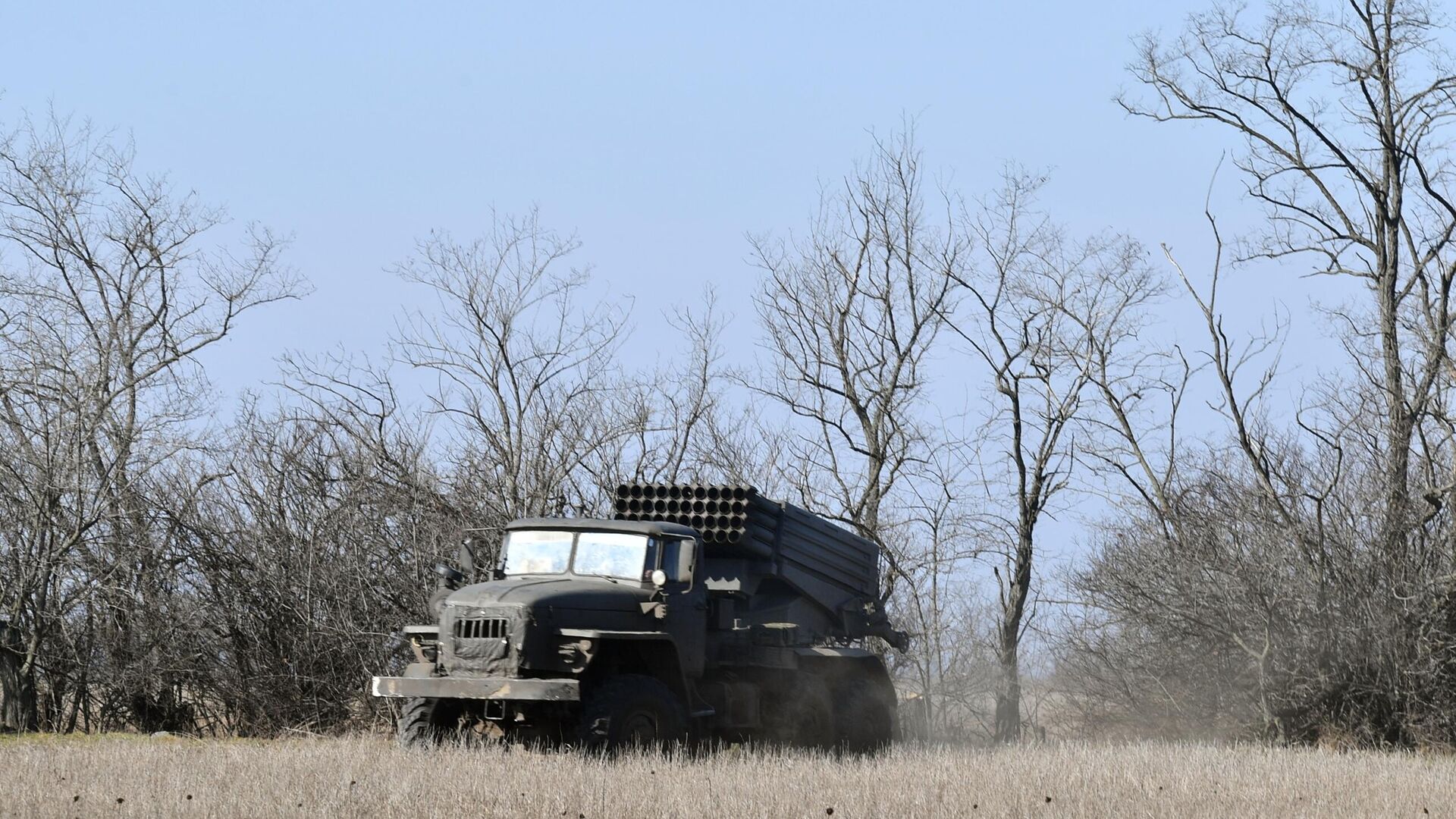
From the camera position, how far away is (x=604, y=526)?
516 inches

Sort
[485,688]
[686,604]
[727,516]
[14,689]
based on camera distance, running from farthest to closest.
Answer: [14,689]
[727,516]
[686,604]
[485,688]

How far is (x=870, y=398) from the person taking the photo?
84.9 ft

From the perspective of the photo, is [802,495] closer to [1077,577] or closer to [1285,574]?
[1077,577]

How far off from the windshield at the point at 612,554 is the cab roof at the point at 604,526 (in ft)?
0.19

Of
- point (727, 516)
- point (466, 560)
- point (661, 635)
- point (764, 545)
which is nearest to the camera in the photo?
point (661, 635)

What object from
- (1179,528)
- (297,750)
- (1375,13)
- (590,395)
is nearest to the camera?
(297,750)

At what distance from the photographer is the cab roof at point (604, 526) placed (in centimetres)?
1305

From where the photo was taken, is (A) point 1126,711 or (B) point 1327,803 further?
(A) point 1126,711

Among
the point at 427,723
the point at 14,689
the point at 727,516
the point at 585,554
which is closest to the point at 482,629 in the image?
the point at 427,723

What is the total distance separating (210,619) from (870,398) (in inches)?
472

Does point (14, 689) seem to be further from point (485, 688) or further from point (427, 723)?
point (485, 688)

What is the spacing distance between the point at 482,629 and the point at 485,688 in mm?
528

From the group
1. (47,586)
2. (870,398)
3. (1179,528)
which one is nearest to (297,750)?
(47,586)

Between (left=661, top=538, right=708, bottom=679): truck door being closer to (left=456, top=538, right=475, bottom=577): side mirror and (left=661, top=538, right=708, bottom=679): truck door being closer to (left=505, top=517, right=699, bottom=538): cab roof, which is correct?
(left=505, top=517, right=699, bottom=538): cab roof
